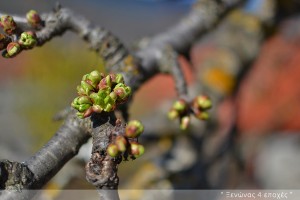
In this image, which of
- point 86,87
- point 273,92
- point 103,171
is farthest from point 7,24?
point 273,92

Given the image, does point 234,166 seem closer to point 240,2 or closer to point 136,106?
point 240,2

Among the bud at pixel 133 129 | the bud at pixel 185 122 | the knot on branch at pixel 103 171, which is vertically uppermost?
the bud at pixel 185 122

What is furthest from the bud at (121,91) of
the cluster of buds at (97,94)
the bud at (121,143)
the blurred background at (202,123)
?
the blurred background at (202,123)

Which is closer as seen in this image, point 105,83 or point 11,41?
point 105,83

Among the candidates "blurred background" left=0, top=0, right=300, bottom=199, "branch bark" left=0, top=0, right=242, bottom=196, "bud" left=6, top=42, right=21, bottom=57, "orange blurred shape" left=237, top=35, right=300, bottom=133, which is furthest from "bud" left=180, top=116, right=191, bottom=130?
"orange blurred shape" left=237, top=35, right=300, bottom=133

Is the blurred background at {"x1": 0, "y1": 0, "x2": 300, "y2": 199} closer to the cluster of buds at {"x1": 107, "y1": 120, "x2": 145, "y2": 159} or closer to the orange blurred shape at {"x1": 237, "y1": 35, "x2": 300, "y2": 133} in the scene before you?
the orange blurred shape at {"x1": 237, "y1": 35, "x2": 300, "y2": 133}

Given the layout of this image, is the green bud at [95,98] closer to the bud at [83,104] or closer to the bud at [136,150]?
the bud at [83,104]

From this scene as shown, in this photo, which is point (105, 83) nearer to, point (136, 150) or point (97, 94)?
point (97, 94)

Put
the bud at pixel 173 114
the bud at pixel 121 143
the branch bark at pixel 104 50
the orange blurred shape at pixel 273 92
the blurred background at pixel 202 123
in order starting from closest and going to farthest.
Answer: the bud at pixel 121 143 → the branch bark at pixel 104 50 → the bud at pixel 173 114 → the blurred background at pixel 202 123 → the orange blurred shape at pixel 273 92
